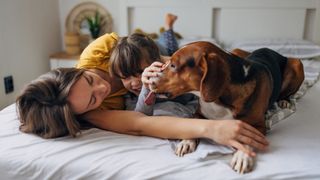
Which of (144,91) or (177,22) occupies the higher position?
(177,22)

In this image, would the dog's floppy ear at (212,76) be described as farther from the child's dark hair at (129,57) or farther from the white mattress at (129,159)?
the child's dark hair at (129,57)

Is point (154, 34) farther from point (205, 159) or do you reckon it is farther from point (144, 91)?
point (205, 159)

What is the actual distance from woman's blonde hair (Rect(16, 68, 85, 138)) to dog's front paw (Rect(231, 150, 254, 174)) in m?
0.56

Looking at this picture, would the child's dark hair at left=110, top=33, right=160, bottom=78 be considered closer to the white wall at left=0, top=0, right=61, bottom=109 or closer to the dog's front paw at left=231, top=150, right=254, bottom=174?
→ the dog's front paw at left=231, top=150, right=254, bottom=174

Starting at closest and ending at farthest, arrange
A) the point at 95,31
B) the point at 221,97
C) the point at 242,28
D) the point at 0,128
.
→ the point at 221,97 → the point at 0,128 → the point at 242,28 → the point at 95,31

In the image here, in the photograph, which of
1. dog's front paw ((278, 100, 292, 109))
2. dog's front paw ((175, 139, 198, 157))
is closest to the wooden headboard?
dog's front paw ((278, 100, 292, 109))

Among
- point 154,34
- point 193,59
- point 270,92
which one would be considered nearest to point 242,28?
point 154,34

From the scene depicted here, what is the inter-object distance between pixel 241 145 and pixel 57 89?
67 cm

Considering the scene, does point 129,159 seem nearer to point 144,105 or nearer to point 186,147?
point 186,147

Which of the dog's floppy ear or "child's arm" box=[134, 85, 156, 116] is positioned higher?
the dog's floppy ear

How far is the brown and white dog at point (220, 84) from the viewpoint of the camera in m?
1.09

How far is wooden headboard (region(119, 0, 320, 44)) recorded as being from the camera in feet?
9.09

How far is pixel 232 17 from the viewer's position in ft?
9.41

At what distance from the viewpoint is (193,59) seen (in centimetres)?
110
